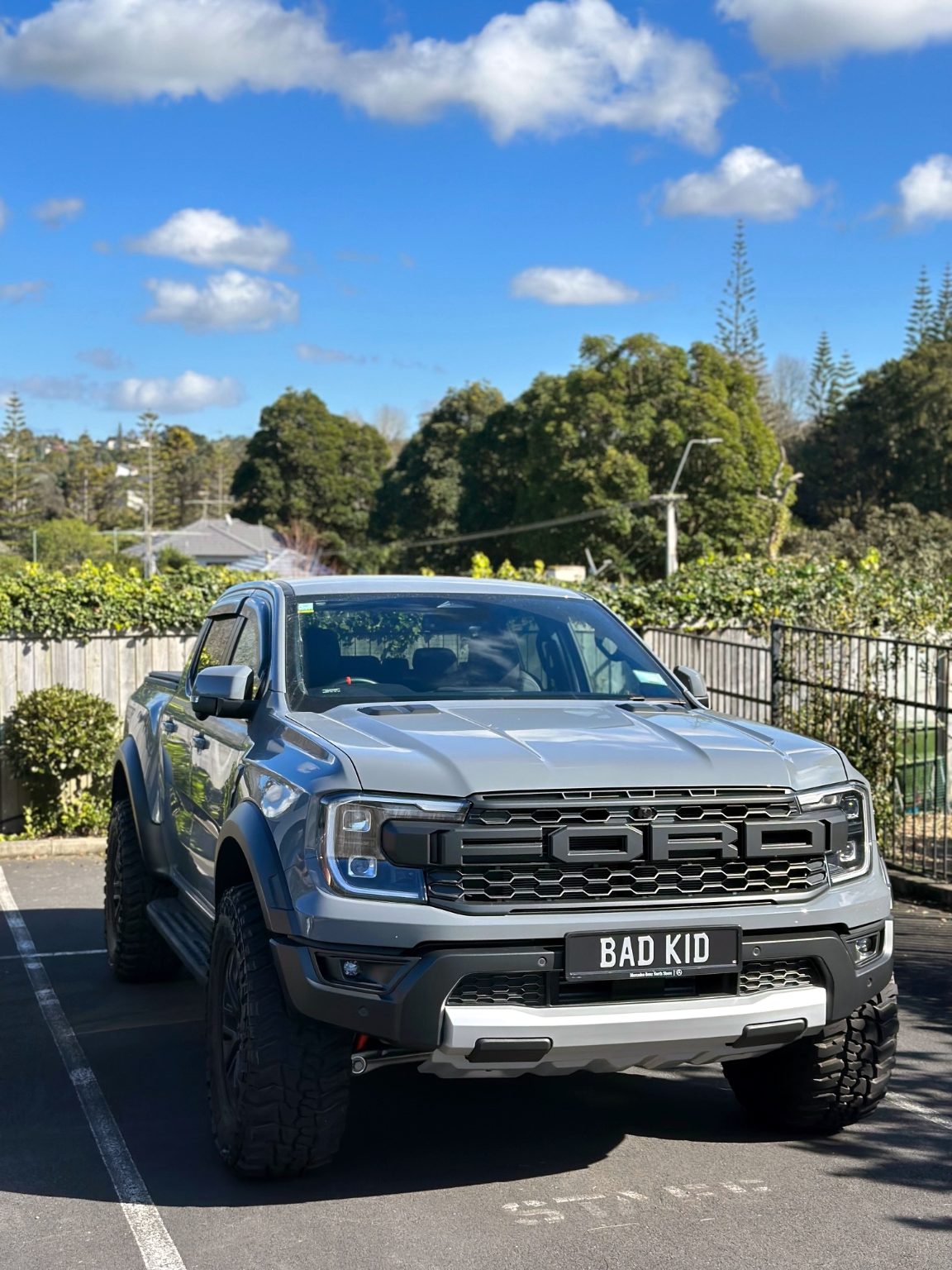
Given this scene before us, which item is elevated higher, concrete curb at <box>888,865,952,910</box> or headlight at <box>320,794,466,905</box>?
headlight at <box>320,794,466,905</box>

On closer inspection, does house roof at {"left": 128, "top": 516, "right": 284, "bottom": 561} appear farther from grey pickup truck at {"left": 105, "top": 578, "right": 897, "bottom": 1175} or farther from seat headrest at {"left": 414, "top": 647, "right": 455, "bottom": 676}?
grey pickup truck at {"left": 105, "top": 578, "right": 897, "bottom": 1175}

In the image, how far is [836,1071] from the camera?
195 inches

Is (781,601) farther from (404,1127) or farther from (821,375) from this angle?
(821,375)

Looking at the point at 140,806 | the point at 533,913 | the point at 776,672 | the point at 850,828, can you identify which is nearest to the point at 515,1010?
the point at 533,913

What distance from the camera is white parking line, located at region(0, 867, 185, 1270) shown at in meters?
4.27

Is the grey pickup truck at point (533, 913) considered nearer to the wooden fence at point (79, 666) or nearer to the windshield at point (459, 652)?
the windshield at point (459, 652)

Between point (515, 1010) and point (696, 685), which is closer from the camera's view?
point (515, 1010)

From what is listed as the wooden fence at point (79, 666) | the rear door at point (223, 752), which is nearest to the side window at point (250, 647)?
the rear door at point (223, 752)

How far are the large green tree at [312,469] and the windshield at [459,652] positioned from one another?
75893 millimetres

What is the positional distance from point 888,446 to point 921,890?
168 feet

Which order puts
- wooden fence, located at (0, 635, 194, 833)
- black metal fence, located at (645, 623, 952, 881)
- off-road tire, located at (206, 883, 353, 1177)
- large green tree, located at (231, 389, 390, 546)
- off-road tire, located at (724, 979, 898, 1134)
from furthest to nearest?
large green tree, located at (231, 389, 390, 546), wooden fence, located at (0, 635, 194, 833), black metal fence, located at (645, 623, 952, 881), off-road tire, located at (724, 979, 898, 1134), off-road tire, located at (206, 883, 353, 1177)

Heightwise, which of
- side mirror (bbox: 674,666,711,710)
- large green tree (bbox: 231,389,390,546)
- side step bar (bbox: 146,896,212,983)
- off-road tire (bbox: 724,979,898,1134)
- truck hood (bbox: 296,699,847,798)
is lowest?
off-road tire (bbox: 724,979,898,1134)

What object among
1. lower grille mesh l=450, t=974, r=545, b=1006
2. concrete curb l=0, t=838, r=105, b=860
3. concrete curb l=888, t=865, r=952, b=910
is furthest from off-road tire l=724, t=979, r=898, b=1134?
concrete curb l=0, t=838, r=105, b=860

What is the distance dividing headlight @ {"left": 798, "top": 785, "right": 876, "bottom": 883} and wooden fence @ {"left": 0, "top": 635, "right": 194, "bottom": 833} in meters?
9.87
